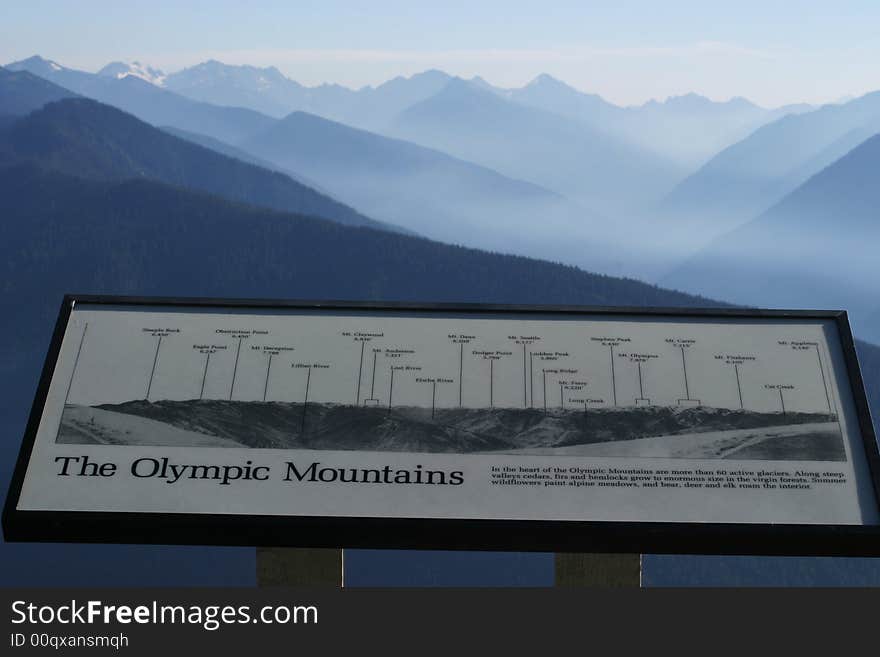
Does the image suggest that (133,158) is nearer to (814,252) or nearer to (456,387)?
(814,252)

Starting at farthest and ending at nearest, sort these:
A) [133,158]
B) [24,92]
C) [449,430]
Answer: [24,92]
[133,158]
[449,430]

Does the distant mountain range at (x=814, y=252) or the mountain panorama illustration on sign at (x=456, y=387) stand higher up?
the distant mountain range at (x=814, y=252)

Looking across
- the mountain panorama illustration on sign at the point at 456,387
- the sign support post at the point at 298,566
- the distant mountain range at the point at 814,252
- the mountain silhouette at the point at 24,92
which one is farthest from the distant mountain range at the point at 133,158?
the sign support post at the point at 298,566

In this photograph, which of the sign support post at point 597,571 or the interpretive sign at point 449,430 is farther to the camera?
the sign support post at point 597,571

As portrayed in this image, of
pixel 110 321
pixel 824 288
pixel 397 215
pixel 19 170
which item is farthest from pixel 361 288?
pixel 397 215

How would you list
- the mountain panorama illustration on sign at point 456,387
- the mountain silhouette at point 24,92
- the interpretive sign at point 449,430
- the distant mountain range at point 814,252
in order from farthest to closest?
the mountain silhouette at point 24,92
the distant mountain range at point 814,252
the mountain panorama illustration on sign at point 456,387
the interpretive sign at point 449,430

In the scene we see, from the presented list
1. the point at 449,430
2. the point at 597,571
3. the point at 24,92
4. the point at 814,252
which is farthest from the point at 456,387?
the point at 24,92

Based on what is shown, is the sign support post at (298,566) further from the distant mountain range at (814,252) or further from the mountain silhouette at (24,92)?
the mountain silhouette at (24,92)
